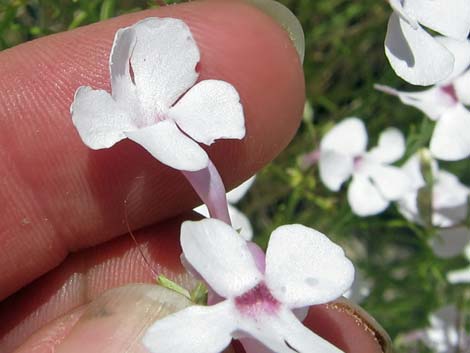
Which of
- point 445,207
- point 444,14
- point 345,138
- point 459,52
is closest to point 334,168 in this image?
point 345,138

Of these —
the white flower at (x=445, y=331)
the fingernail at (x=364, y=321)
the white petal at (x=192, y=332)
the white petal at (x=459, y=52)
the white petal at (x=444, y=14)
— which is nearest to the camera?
the white petal at (x=192, y=332)

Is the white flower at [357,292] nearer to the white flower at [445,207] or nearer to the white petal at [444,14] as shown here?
the white flower at [445,207]

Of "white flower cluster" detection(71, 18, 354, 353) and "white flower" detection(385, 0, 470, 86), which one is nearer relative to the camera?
"white flower cluster" detection(71, 18, 354, 353)

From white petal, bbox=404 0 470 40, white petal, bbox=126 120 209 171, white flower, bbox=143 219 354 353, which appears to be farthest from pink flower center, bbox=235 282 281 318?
white petal, bbox=404 0 470 40

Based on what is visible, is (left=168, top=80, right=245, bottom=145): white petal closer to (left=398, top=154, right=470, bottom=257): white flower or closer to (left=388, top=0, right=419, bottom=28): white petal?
(left=388, top=0, right=419, bottom=28): white petal

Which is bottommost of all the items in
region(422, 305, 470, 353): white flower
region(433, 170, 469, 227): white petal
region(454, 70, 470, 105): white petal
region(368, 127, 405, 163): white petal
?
region(422, 305, 470, 353): white flower

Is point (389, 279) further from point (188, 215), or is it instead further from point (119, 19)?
point (119, 19)

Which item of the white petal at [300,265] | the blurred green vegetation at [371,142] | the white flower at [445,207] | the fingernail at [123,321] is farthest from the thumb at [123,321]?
the white flower at [445,207]
